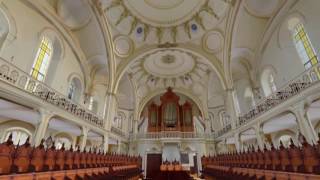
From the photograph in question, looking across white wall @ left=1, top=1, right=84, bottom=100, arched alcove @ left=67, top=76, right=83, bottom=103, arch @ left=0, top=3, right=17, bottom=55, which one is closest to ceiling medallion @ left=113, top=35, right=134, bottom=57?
arched alcove @ left=67, top=76, right=83, bottom=103

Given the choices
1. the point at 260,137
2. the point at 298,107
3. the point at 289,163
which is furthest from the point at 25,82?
the point at 260,137

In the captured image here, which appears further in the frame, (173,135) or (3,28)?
(173,135)

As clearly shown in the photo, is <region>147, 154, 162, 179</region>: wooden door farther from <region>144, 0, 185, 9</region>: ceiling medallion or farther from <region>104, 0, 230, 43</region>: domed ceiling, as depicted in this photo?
<region>144, 0, 185, 9</region>: ceiling medallion

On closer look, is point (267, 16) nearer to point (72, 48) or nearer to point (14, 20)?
point (72, 48)

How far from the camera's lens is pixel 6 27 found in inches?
305

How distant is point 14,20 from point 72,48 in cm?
423

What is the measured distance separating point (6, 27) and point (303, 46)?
52.2 feet

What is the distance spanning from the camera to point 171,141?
1648cm

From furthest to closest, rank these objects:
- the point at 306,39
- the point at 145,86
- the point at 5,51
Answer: the point at 145,86 → the point at 306,39 → the point at 5,51

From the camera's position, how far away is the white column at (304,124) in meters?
6.36

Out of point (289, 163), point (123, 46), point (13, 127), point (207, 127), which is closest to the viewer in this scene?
point (289, 163)

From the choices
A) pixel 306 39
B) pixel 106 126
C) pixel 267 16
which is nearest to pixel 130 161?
pixel 106 126

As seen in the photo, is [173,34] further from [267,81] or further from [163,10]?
[267,81]

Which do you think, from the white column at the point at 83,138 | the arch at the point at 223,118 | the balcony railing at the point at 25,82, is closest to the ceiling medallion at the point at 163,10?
the balcony railing at the point at 25,82
